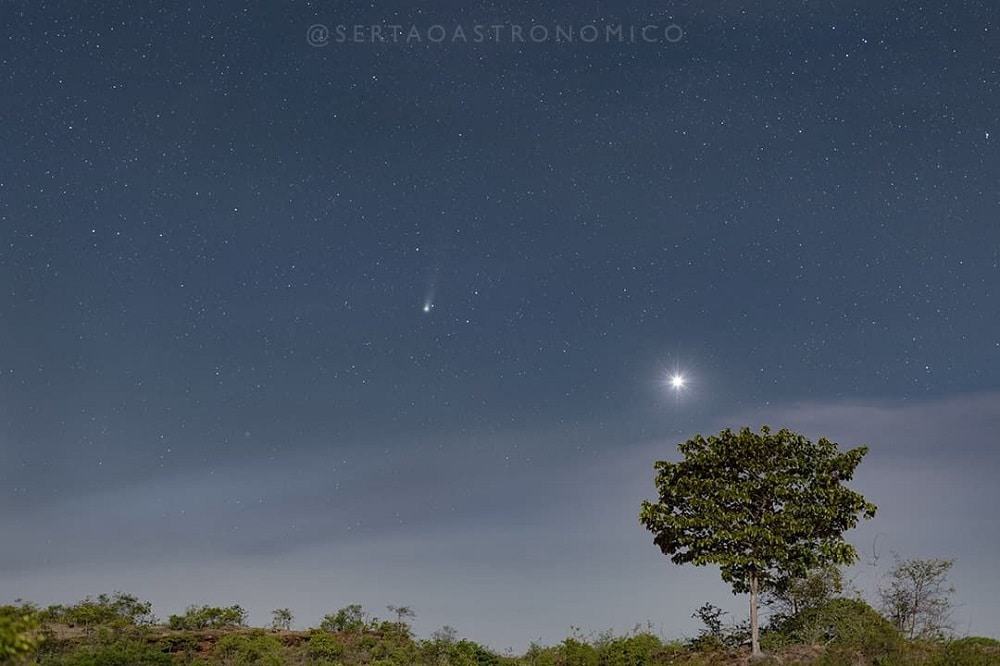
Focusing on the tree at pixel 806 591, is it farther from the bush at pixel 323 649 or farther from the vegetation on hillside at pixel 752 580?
the bush at pixel 323 649

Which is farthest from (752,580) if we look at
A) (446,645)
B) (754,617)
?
(446,645)

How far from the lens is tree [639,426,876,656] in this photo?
38.1m

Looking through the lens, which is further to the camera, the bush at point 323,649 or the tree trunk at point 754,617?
the bush at point 323,649

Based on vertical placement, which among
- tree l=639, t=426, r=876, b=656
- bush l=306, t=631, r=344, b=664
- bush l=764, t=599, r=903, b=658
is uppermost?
tree l=639, t=426, r=876, b=656

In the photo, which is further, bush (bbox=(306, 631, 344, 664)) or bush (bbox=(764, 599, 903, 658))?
bush (bbox=(306, 631, 344, 664))

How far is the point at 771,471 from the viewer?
38.9m

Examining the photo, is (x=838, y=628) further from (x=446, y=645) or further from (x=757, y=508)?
(x=446, y=645)

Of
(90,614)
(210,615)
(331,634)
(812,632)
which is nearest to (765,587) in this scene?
(812,632)

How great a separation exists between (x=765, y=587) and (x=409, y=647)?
17.3 m

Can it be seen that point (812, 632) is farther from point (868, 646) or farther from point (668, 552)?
point (668, 552)

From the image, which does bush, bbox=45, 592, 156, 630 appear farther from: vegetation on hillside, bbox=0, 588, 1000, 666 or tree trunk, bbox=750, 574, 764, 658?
tree trunk, bbox=750, 574, 764, 658

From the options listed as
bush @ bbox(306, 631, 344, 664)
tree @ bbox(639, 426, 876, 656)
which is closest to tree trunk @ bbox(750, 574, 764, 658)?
tree @ bbox(639, 426, 876, 656)

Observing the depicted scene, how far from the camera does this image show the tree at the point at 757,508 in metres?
38.1

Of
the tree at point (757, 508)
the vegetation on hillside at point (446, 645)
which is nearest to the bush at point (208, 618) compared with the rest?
the vegetation on hillside at point (446, 645)
